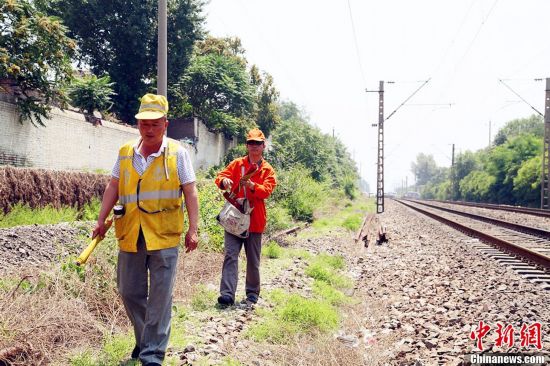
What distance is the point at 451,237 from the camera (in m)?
13.9

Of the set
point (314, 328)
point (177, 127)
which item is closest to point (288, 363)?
point (314, 328)

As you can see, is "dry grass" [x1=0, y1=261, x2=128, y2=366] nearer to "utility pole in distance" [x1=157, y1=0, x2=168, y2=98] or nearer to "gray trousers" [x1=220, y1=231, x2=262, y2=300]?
"gray trousers" [x1=220, y1=231, x2=262, y2=300]

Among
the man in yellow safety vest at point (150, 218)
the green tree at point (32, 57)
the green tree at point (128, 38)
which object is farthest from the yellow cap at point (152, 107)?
the green tree at point (128, 38)

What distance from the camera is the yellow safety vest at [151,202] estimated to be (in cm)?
348

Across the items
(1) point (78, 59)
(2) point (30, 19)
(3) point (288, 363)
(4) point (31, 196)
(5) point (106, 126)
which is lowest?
(3) point (288, 363)

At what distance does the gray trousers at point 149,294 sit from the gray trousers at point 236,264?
5.57 feet

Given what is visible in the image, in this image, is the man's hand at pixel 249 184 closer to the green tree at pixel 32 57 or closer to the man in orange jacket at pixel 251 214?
the man in orange jacket at pixel 251 214

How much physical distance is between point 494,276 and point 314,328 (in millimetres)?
4023

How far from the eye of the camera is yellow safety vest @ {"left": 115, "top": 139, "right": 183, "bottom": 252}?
3484 mm

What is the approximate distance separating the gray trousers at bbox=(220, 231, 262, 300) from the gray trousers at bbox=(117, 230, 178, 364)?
5.57 ft

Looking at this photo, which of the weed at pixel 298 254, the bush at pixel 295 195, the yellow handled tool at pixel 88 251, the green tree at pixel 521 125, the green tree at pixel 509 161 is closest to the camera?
the yellow handled tool at pixel 88 251

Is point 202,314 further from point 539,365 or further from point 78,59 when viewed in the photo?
point 78,59

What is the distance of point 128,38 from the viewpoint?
25.7 metres

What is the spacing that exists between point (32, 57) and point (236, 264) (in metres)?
10.1
